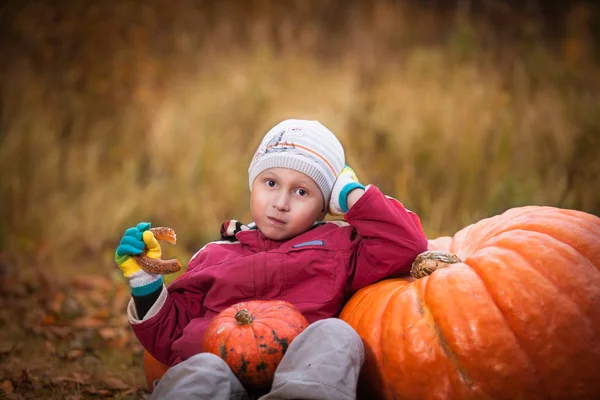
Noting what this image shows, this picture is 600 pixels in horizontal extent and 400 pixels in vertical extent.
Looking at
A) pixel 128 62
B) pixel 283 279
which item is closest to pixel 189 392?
pixel 283 279

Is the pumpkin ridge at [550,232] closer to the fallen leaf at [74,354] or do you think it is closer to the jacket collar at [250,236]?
the jacket collar at [250,236]

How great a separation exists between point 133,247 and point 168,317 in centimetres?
36

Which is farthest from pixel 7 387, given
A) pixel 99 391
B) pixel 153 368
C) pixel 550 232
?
pixel 550 232

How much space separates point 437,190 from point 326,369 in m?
2.91

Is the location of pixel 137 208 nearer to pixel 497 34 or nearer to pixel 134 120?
pixel 134 120

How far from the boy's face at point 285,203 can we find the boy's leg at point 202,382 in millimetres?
675

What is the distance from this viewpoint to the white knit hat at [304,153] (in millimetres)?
2525

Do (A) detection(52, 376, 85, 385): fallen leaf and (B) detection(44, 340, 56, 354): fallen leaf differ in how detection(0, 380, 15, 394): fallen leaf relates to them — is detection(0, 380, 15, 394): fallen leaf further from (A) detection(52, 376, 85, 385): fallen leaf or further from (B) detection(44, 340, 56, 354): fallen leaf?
(B) detection(44, 340, 56, 354): fallen leaf

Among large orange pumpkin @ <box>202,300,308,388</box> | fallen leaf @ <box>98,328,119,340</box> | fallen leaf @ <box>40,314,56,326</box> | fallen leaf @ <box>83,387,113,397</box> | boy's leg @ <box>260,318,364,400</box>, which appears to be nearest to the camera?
boy's leg @ <box>260,318,364,400</box>

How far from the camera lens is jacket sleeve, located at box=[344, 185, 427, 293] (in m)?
2.40

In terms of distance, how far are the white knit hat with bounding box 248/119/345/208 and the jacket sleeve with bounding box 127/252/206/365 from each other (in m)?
0.58

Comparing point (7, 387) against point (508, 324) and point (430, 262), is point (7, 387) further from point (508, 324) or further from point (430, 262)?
point (508, 324)

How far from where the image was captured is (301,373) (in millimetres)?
1937

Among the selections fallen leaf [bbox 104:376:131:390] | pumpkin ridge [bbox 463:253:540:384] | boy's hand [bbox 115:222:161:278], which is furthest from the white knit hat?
fallen leaf [bbox 104:376:131:390]
